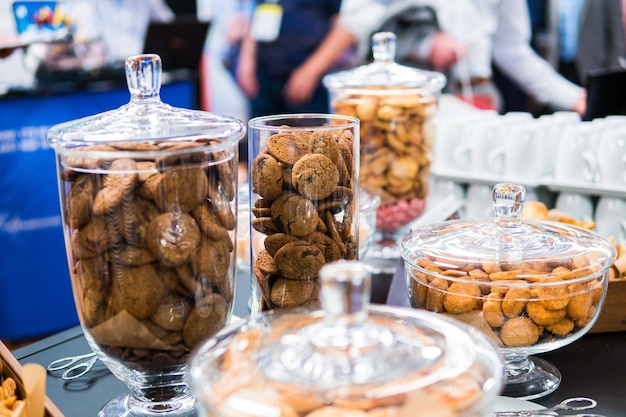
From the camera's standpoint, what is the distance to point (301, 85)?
14.0 feet

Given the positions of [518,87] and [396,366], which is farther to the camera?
[518,87]

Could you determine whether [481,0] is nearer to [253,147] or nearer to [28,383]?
[253,147]

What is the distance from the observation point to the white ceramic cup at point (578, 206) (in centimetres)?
144

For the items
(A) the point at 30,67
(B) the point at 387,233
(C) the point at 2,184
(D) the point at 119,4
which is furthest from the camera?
(D) the point at 119,4

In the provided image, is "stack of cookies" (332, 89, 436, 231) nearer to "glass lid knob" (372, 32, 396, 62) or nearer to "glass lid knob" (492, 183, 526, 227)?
"glass lid knob" (372, 32, 396, 62)

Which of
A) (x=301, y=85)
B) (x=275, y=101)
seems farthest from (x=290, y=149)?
(x=275, y=101)

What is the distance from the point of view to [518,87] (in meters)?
3.47

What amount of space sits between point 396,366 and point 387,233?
2.88 feet

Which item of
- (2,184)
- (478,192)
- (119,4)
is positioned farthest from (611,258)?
(119,4)

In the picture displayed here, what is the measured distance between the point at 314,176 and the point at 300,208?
0.13 ft

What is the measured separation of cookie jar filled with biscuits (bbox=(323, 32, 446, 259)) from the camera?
1.30 meters

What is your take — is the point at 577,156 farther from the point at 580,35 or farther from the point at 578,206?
the point at 580,35

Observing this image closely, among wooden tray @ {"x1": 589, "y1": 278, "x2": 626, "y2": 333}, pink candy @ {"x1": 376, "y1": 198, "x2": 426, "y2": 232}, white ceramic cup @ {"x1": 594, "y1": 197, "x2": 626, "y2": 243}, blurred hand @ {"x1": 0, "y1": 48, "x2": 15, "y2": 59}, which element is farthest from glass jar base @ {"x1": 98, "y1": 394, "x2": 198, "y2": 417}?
blurred hand @ {"x1": 0, "y1": 48, "x2": 15, "y2": 59}

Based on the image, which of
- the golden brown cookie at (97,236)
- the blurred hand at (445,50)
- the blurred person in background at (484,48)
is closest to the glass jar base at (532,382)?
the golden brown cookie at (97,236)
